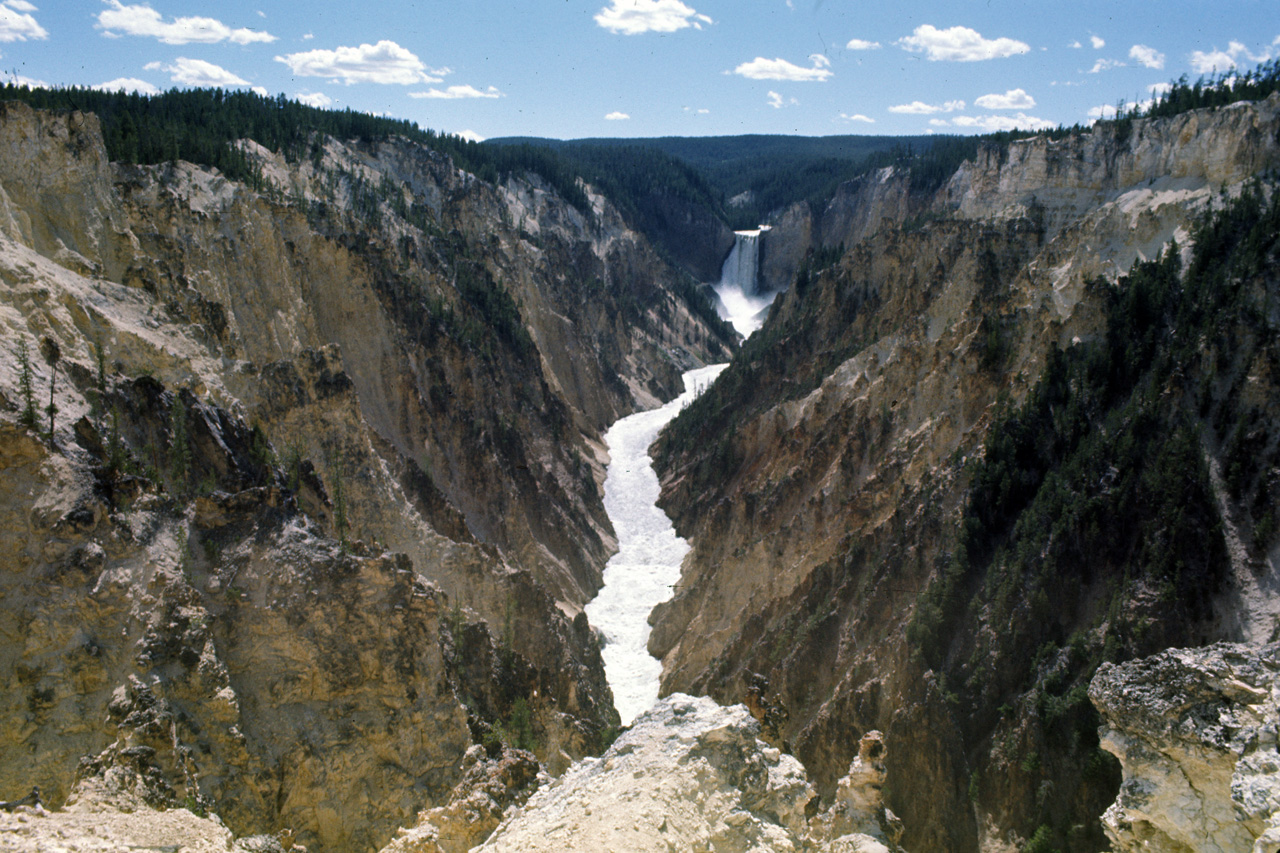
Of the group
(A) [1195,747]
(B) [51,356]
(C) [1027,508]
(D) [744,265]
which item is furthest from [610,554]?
(D) [744,265]

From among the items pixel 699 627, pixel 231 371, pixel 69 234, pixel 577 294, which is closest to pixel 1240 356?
pixel 699 627

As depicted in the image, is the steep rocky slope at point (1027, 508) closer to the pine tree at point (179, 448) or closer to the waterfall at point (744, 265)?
the pine tree at point (179, 448)

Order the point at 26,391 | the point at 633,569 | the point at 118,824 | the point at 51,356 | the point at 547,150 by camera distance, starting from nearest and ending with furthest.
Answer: the point at 118,824, the point at 26,391, the point at 51,356, the point at 633,569, the point at 547,150

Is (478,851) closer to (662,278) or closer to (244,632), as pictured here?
(244,632)

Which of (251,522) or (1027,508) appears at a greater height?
(251,522)

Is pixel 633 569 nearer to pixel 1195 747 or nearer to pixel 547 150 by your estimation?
pixel 1195 747

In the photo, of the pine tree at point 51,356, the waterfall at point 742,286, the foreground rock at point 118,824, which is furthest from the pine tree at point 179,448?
the waterfall at point 742,286
